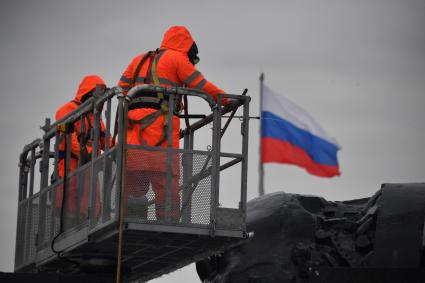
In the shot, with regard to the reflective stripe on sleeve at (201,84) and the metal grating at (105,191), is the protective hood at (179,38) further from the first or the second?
the metal grating at (105,191)

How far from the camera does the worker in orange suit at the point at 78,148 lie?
59.2 ft

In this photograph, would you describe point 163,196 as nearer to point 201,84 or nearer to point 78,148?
point 201,84

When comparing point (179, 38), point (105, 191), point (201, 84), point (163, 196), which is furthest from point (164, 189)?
point (179, 38)

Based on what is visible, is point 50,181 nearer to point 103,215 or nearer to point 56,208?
point 56,208

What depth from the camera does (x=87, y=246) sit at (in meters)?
17.6

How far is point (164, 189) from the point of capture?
16.7 metres

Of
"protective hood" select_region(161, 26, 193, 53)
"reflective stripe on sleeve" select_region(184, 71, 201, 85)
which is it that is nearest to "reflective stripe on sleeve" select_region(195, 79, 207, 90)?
"reflective stripe on sleeve" select_region(184, 71, 201, 85)

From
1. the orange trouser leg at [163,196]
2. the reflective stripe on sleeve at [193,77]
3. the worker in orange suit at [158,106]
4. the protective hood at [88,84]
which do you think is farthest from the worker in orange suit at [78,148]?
the reflective stripe on sleeve at [193,77]

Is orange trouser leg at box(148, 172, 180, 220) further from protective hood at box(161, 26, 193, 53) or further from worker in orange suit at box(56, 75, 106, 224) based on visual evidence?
protective hood at box(161, 26, 193, 53)

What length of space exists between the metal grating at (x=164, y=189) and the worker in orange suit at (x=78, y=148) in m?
0.86

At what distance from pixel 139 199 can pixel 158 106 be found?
138 centimetres

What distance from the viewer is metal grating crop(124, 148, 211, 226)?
654 inches

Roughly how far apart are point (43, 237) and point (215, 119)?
151 inches

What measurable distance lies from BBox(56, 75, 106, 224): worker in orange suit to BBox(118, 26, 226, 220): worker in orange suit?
2.27ft
